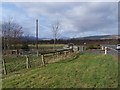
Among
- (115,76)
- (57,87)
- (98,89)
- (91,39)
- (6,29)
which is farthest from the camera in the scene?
(91,39)

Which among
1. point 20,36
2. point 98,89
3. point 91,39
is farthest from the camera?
point 91,39

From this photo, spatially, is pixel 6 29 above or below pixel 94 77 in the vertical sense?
above

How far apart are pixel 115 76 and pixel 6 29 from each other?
1591 inches

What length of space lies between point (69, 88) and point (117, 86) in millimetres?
1702

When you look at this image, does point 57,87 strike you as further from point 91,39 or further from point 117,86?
point 91,39

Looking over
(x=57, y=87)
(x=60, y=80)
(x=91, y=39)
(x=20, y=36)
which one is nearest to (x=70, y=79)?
(x=60, y=80)

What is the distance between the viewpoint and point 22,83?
10.9 m

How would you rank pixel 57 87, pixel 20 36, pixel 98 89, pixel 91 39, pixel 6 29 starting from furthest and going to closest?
pixel 91 39 < pixel 20 36 < pixel 6 29 < pixel 57 87 < pixel 98 89

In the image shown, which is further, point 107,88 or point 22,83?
point 22,83

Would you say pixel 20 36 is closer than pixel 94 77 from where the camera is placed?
No

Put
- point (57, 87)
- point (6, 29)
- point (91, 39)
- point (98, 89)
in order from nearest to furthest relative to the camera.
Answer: point (98, 89) < point (57, 87) < point (6, 29) < point (91, 39)

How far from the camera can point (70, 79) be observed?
35.7 feet

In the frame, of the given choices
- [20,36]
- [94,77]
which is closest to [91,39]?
[20,36]

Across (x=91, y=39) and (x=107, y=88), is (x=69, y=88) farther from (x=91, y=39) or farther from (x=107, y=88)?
(x=91, y=39)
